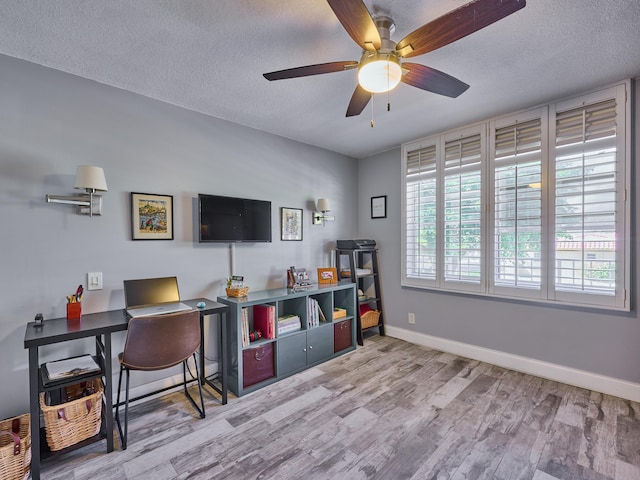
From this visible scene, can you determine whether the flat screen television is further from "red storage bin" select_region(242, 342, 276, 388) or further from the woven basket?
the woven basket

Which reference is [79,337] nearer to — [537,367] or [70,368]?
[70,368]

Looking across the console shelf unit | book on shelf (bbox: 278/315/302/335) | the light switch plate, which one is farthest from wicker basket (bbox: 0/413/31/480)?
A: book on shelf (bbox: 278/315/302/335)

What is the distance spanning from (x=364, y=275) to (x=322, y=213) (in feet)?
3.12

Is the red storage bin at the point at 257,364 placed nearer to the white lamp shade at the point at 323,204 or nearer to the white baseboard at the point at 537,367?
the white lamp shade at the point at 323,204

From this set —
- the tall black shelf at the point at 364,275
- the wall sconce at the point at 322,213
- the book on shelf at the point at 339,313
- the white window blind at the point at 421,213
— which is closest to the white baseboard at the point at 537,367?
the tall black shelf at the point at 364,275

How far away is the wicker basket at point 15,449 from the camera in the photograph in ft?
5.00

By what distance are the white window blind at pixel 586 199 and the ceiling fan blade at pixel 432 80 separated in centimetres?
143

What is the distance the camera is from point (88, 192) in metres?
2.08

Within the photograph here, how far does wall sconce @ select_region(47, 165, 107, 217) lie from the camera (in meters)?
1.96

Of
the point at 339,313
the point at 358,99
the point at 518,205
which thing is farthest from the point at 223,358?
the point at 518,205

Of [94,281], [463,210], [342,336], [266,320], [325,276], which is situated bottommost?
[342,336]

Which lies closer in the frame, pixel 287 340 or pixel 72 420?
pixel 72 420

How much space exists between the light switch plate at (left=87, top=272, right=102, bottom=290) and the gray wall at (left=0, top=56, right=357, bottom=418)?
0.11 feet

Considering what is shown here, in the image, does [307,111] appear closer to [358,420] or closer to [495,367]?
[358,420]
